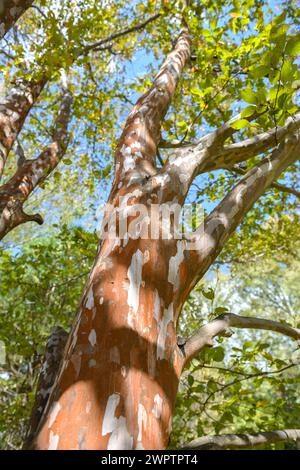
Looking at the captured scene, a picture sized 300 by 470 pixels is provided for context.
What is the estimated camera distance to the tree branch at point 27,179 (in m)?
3.54

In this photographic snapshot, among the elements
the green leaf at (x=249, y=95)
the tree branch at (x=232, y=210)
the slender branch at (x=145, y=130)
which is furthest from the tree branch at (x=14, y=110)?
the green leaf at (x=249, y=95)

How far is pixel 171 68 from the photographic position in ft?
11.7

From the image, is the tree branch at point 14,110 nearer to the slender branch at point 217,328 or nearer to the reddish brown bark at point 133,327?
the reddish brown bark at point 133,327

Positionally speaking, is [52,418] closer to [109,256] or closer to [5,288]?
[109,256]

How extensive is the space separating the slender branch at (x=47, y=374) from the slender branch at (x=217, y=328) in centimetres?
77

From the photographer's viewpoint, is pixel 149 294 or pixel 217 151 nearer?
pixel 149 294

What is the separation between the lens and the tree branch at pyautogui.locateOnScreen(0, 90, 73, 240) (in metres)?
3.54

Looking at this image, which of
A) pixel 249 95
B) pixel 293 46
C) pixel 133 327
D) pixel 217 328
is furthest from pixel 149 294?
pixel 293 46

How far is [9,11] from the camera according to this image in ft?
8.62

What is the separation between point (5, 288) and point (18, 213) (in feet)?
5.26

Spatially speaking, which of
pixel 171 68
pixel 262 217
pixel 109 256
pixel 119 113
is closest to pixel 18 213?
pixel 171 68

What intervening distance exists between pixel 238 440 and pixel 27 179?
3.46 meters

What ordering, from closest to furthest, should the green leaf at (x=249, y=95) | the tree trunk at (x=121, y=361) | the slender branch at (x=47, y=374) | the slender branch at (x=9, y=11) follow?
the tree trunk at (x=121, y=361)
the green leaf at (x=249, y=95)
the slender branch at (x=47, y=374)
the slender branch at (x=9, y=11)

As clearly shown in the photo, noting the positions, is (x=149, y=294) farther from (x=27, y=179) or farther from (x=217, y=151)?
(x=27, y=179)
